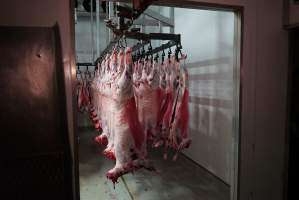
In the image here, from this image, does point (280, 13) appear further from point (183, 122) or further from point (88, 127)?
point (88, 127)

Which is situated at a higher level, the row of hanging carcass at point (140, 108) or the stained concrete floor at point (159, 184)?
the row of hanging carcass at point (140, 108)

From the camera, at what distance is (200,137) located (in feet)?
12.3

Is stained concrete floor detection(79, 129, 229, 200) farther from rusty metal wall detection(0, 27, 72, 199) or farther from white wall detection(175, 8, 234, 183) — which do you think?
rusty metal wall detection(0, 27, 72, 199)

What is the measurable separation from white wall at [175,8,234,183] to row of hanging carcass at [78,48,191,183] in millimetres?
826

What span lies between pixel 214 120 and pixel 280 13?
164 cm

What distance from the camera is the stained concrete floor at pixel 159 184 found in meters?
2.91

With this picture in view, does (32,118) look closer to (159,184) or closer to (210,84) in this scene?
(159,184)

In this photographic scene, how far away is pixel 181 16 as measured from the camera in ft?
13.7

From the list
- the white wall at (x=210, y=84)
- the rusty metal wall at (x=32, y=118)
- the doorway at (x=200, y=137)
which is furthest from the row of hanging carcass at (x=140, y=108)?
the white wall at (x=210, y=84)

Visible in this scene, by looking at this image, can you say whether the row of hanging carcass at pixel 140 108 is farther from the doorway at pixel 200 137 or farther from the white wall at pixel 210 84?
the white wall at pixel 210 84

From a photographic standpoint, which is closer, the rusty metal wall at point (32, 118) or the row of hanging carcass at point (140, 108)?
the rusty metal wall at point (32, 118)

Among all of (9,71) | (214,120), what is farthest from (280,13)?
(9,71)

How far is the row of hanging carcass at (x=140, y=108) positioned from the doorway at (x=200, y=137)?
591 mm

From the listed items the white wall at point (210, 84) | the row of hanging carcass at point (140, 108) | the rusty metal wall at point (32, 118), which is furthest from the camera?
the white wall at point (210, 84)
